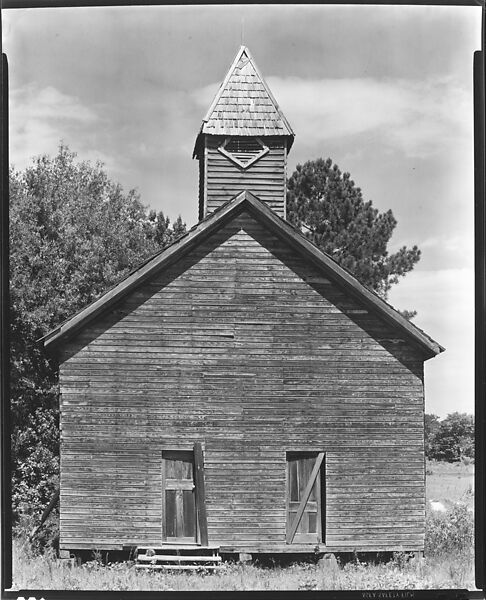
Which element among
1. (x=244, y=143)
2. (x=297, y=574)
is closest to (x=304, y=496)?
(x=297, y=574)

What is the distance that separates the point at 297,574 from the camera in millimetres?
13664

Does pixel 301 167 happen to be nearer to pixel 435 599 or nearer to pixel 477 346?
pixel 477 346

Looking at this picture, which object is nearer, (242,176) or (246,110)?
(246,110)

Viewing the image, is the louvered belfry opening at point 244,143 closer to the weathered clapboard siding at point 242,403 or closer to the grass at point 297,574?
the weathered clapboard siding at point 242,403

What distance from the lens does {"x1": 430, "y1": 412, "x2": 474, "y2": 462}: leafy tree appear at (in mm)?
14180

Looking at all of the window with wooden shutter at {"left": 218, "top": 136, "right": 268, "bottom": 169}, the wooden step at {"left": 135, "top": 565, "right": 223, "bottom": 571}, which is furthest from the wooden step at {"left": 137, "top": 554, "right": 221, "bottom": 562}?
the window with wooden shutter at {"left": 218, "top": 136, "right": 268, "bottom": 169}

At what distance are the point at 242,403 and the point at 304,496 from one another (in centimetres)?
209

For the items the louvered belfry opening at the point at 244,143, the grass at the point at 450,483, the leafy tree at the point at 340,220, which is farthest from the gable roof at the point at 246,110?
the leafy tree at the point at 340,220

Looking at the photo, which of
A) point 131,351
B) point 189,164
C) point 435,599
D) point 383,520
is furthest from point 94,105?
point 435,599

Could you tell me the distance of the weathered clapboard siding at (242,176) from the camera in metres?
16.6

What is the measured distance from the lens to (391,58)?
13.1 meters

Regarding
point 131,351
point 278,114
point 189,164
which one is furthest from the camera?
point 189,164

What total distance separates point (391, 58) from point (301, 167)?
50.3ft

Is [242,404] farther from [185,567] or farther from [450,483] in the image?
[450,483]
